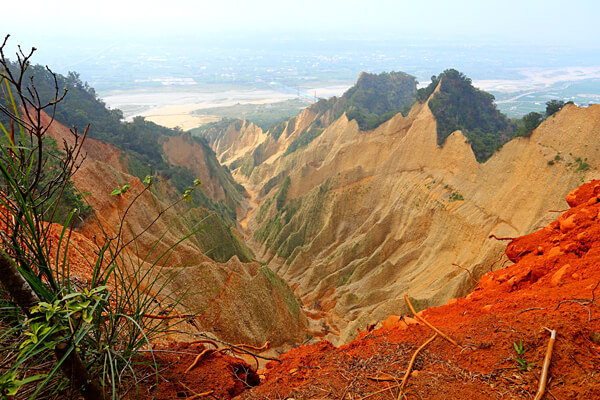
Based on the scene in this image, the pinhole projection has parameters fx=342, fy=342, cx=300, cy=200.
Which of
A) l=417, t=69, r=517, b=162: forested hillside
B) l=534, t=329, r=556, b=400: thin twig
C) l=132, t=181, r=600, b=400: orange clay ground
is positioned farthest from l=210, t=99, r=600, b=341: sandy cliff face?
l=534, t=329, r=556, b=400: thin twig

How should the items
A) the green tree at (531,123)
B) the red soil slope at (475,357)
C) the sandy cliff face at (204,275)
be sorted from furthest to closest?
the green tree at (531,123), the sandy cliff face at (204,275), the red soil slope at (475,357)

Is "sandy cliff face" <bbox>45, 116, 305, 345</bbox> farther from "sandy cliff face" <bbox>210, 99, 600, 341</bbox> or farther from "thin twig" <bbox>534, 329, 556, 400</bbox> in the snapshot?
"thin twig" <bbox>534, 329, 556, 400</bbox>

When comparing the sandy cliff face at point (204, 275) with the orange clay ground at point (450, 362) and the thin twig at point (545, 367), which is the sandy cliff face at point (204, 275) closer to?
the orange clay ground at point (450, 362)

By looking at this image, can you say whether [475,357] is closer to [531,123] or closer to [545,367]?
[545,367]

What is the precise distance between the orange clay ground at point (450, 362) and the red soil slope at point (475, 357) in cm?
1

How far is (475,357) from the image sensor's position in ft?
15.5

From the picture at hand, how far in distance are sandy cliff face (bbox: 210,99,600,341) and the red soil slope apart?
537 inches

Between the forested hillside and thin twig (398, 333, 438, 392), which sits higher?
the forested hillside

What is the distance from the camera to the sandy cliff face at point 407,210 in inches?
815

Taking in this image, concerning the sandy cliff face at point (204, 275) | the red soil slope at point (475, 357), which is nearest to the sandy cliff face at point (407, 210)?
the sandy cliff face at point (204, 275)

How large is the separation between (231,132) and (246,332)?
82599 mm

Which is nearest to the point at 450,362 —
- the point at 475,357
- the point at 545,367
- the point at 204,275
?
the point at 475,357

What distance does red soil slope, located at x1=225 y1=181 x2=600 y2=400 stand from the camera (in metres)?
4.12

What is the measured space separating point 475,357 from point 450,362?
34 cm
